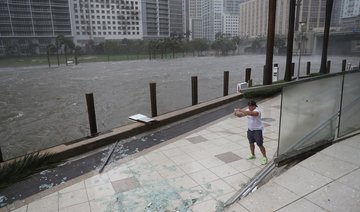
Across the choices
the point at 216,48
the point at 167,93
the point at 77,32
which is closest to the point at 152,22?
the point at 77,32

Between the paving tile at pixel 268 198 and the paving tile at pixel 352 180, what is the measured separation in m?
0.80

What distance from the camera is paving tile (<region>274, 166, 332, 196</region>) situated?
3.65 m

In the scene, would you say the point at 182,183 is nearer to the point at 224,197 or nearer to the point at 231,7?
the point at 224,197

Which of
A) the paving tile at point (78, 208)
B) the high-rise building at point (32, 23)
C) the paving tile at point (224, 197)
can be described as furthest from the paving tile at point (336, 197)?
the high-rise building at point (32, 23)

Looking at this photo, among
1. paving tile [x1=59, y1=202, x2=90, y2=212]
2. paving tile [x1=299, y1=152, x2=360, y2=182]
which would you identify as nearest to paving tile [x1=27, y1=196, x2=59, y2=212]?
paving tile [x1=59, y1=202, x2=90, y2=212]

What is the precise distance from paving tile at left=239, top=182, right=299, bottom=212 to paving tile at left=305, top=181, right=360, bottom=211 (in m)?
0.26

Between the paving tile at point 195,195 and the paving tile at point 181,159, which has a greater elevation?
the paving tile at point 195,195

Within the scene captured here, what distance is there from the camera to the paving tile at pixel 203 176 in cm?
445

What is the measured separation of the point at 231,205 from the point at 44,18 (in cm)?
11984

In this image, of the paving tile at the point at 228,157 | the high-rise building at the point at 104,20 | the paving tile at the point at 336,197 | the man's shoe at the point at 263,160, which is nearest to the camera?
the paving tile at the point at 336,197

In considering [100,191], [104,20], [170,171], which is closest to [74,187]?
[100,191]

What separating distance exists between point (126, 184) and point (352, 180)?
10.8ft

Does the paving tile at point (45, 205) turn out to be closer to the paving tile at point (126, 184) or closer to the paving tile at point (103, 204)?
the paving tile at point (103, 204)

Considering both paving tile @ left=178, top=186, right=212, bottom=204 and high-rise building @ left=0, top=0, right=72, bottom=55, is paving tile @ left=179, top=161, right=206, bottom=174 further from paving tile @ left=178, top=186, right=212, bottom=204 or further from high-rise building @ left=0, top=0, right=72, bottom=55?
high-rise building @ left=0, top=0, right=72, bottom=55
